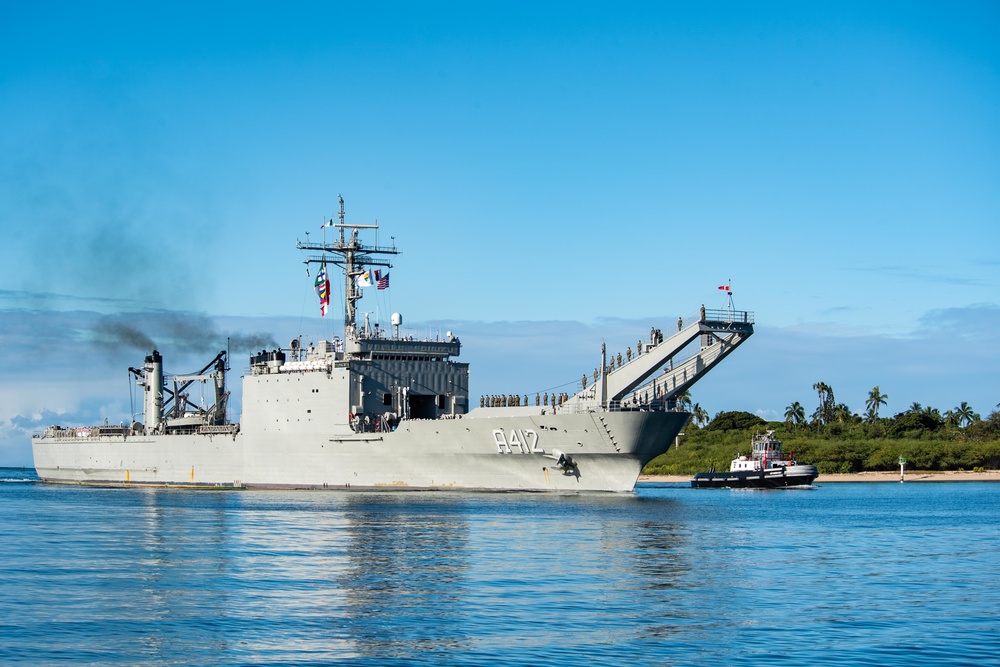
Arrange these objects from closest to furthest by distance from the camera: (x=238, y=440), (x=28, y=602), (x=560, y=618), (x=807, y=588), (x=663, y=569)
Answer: (x=560, y=618) < (x=28, y=602) < (x=807, y=588) < (x=663, y=569) < (x=238, y=440)

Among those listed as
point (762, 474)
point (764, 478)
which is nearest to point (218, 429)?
point (762, 474)

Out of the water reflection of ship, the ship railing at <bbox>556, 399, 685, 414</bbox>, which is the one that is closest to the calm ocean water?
the water reflection of ship

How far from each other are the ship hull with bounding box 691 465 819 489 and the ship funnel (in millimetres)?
31003

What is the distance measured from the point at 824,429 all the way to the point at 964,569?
2855 inches

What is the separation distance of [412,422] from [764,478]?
24.6 meters

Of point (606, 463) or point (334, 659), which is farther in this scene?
point (606, 463)

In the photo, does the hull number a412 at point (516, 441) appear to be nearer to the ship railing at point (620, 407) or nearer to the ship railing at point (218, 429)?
the ship railing at point (620, 407)

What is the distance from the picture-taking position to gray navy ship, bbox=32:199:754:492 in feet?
140

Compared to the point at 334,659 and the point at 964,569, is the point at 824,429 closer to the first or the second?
the point at 964,569

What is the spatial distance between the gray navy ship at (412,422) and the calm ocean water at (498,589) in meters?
6.23

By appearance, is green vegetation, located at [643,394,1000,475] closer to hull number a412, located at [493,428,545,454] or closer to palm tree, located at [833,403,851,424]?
palm tree, located at [833,403,851,424]

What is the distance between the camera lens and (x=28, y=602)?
18859mm

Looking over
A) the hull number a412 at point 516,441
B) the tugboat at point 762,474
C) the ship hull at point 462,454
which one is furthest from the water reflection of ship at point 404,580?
the tugboat at point 762,474

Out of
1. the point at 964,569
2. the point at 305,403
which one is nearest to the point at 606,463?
the point at 305,403
